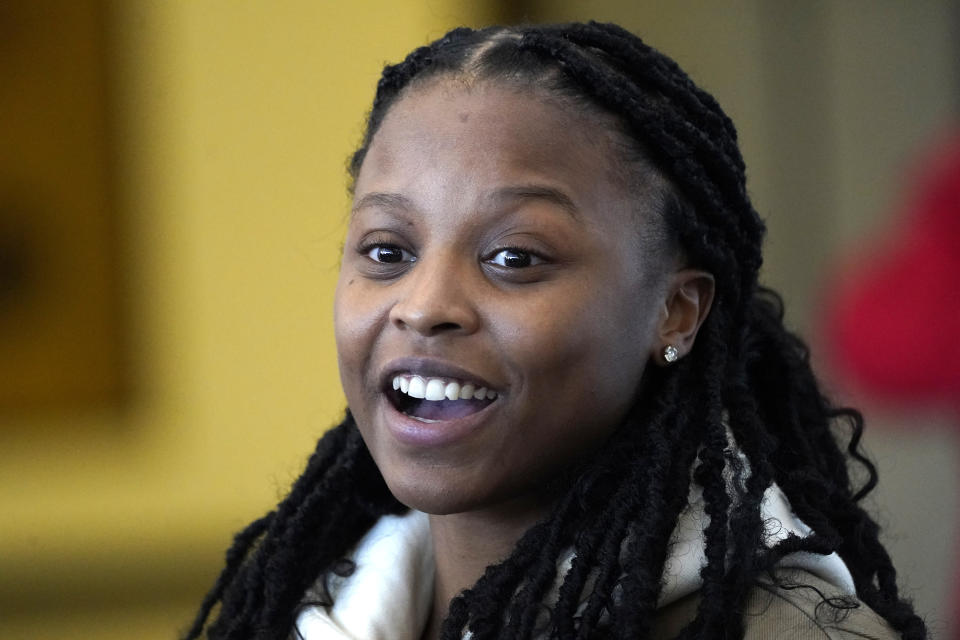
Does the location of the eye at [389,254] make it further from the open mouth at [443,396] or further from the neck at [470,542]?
the neck at [470,542]

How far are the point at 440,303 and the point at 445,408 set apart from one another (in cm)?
14

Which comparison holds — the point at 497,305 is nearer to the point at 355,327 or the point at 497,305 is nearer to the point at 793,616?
the point at 355,327

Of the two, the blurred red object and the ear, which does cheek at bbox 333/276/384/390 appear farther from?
the blurred red object

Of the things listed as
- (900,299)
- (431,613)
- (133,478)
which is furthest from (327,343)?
(431,613)

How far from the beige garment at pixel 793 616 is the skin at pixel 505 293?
24cm

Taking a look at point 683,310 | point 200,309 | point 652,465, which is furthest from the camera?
point 200,309

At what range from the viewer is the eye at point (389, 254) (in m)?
1.75

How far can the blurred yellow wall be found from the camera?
396 cm

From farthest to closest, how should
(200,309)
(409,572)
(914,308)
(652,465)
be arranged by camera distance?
(200,309) < (914,308) < (409,572) < (652,465)

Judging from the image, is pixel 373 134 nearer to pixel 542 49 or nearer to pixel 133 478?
pixel 542 49

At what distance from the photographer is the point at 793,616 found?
1.58 metres

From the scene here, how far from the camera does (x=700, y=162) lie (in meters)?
1.82

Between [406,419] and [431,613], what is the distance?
0.41 metres

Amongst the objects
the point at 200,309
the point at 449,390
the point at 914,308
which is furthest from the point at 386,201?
the point at 200,309
